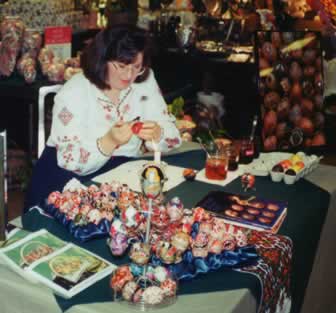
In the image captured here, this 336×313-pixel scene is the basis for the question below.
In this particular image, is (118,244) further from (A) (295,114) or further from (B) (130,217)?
(A) (295,114)

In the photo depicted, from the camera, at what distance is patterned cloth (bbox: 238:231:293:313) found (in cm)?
167

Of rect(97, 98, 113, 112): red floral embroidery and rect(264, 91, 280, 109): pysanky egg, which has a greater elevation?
rect(97, 98, 113, 112): red floral embroidery

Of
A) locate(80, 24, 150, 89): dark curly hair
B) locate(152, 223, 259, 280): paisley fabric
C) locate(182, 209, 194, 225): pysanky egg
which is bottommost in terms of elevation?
locate(152, 223, 259, 280): paisley fabric

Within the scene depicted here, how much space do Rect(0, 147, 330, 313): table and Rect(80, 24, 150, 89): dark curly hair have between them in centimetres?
110

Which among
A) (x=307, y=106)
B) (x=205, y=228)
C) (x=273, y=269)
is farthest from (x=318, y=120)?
(x=205, y=228)

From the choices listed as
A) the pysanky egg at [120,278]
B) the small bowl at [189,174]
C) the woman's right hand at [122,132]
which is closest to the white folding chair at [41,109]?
the woman's right hand at [122,132]

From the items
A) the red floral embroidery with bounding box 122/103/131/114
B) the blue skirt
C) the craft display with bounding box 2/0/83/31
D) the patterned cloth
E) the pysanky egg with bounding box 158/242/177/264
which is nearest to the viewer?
the pysanky egg with bounding box 158/242/177/264

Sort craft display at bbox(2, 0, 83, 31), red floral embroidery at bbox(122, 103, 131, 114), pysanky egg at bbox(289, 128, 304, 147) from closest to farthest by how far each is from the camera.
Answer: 1. red floral embroidery at bbox(122, 103, 131, 114)
2. pysanky egg at bbox(289, 128, 304, 147)
3. craft display at bbox(2, 0, 83, 31)

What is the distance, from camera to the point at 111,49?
7.88ft

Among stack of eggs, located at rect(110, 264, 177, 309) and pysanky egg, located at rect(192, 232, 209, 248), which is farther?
pysanky egg, located at rect(192, 232, 209, 248)

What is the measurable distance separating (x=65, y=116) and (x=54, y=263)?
0.93 metres

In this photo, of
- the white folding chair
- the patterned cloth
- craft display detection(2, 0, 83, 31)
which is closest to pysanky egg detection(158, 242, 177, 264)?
the patterned cloth

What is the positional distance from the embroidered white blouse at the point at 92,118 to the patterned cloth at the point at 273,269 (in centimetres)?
80

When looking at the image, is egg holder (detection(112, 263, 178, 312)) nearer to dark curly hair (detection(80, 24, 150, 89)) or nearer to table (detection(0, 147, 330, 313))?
table (detection(0, 147, 330, 313))
